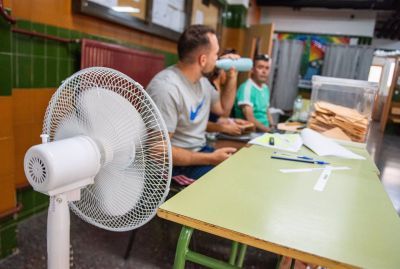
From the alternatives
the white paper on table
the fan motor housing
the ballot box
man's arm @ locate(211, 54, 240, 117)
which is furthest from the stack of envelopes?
the fan motor housing

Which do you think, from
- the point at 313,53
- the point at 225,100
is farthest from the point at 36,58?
the point at 313,53

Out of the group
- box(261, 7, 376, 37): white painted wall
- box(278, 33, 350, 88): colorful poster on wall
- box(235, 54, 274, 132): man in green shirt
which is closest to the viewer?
box(235, 54, 274, 132): man in green shirt

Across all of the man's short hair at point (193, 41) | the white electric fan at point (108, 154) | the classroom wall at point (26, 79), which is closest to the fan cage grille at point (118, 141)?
the white electric fan at point (108, 154)

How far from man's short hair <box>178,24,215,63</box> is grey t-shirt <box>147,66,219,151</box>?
0.10 meters

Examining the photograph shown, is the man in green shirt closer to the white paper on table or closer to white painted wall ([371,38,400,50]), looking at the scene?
the white paper on table

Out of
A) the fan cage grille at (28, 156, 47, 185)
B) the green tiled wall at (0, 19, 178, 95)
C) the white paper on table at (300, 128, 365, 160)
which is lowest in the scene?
the white paper on table at (300, 128, 365, 160)

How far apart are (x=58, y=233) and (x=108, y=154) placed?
0.21m

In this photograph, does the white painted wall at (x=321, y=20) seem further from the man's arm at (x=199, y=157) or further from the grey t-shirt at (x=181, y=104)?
the man's arm at (x=199, y=157)

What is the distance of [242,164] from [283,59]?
5626 millimetres

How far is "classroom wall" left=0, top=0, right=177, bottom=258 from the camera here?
129cm

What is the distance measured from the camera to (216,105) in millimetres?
2105

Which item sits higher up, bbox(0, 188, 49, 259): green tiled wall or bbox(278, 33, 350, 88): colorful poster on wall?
bbox(278, 33, 350, 88): colorful poster on wall

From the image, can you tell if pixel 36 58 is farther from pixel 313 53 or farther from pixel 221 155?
pixel 313 53

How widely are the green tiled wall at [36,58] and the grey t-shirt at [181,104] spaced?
621 millimetres
